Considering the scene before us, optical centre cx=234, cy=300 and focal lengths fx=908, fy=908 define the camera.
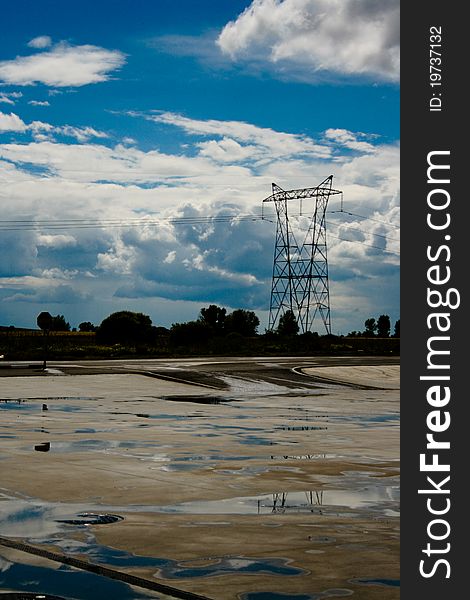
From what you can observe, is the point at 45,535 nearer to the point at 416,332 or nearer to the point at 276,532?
the point at 276,532

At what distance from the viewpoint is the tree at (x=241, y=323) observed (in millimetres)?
123500

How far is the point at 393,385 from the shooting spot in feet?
139

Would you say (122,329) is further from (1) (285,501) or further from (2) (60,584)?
(2) (60,584)

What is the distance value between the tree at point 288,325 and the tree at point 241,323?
16.7 m

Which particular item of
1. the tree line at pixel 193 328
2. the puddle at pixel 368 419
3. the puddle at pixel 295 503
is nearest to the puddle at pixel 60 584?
the puddle at pixel 295 503

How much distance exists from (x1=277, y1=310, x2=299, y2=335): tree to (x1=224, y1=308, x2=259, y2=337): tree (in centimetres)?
1669

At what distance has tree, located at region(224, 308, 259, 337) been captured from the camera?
405 feet

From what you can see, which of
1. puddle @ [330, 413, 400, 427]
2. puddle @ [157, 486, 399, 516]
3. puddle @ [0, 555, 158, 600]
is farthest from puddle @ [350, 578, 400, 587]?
puddle @ [330, 413, 400, 427]

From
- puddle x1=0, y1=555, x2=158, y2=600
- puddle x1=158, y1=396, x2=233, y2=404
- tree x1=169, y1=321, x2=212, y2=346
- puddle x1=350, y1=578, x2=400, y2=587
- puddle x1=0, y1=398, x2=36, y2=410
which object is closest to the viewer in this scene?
puddle x1=0, y1=555, x2=158, y2=600

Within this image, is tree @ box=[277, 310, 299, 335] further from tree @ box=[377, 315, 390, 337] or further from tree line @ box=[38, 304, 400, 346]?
tree @ box=[377, 315, 390, 337]

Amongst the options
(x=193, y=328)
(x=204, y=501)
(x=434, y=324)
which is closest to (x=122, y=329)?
(x=193, y=328)

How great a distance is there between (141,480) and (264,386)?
25809mm

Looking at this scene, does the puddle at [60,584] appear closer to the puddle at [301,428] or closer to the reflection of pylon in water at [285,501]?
the reflection of pylon in water at [285,501]

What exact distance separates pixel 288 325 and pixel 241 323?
817 inches
